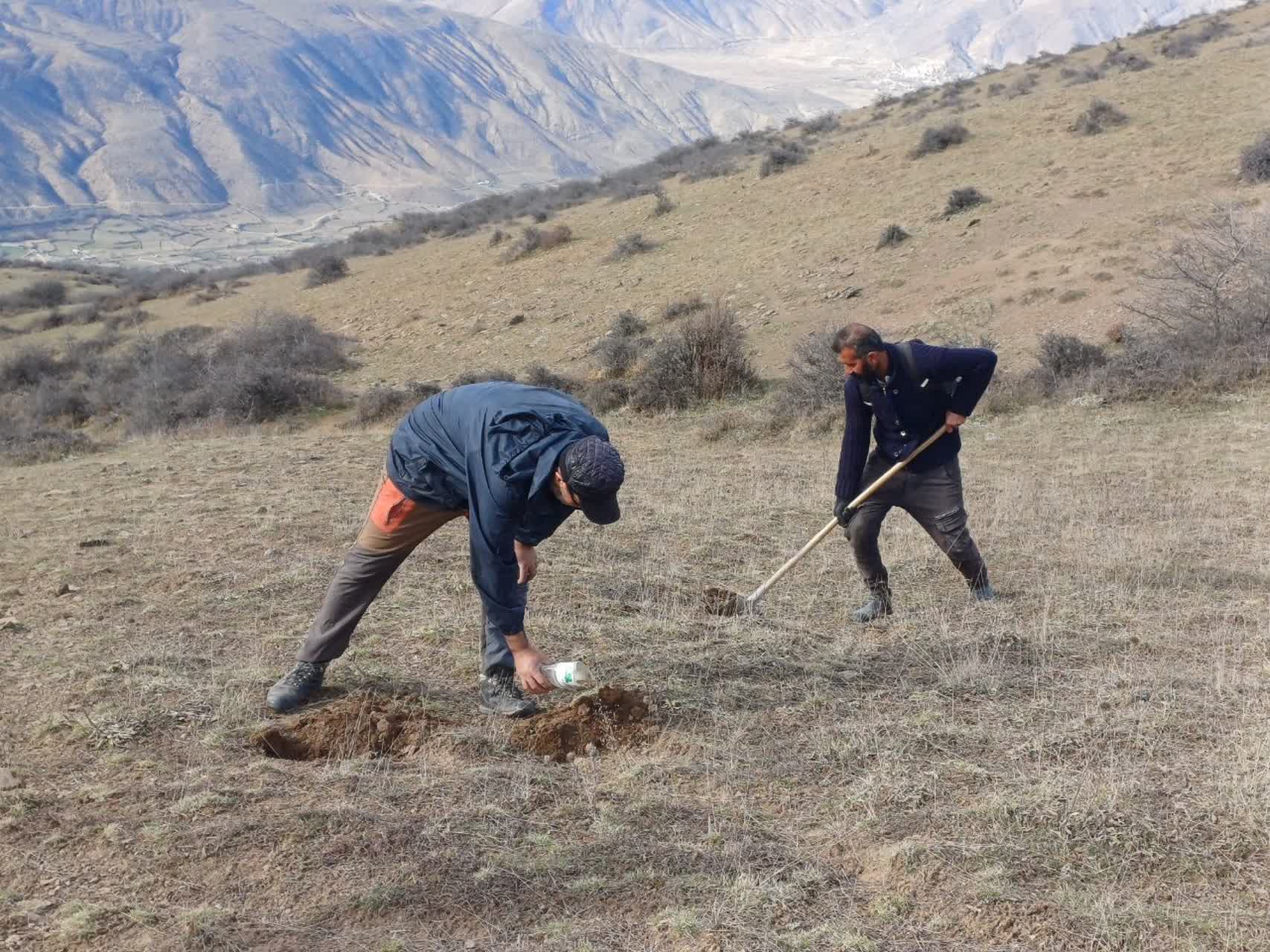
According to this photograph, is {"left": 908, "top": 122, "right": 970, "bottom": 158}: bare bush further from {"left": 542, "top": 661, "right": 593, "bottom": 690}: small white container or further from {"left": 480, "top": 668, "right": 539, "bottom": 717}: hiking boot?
{"left": 542, "top": 661, "right": 593, "bottom": 690}: small white container

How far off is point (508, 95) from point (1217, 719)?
177433 mm

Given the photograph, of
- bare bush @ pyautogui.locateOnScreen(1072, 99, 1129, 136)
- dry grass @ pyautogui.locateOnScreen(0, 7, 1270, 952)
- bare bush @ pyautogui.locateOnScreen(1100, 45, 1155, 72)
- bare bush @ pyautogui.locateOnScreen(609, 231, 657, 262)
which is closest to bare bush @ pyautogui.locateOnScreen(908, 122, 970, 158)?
bare bush @ pyautogui.locateOnScreen(1072, 99, 1129, 136)

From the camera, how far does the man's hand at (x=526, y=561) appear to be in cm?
374

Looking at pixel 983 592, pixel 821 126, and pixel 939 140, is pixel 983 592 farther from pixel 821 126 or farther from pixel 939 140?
pixel 821 126

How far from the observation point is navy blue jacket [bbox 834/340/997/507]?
5168 millimetres

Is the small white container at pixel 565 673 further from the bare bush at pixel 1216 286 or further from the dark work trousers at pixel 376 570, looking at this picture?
the bare bush at pixel 1216 286

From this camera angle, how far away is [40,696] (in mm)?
4332

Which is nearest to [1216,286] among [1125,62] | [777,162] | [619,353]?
[619,353]

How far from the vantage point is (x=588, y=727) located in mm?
4043

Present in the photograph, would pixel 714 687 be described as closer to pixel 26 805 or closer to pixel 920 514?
pixel 920 514

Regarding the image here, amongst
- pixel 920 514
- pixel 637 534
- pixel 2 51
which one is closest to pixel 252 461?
pixel 637 534

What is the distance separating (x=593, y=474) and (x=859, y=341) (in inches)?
89.2

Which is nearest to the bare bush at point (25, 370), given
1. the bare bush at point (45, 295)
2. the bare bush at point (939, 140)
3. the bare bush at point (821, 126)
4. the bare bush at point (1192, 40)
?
the bare bush at point (45, 295)

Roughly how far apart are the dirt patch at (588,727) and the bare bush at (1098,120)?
18835 millimetres
